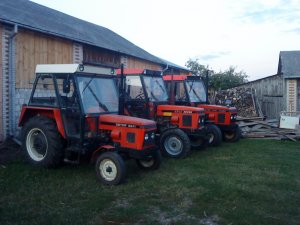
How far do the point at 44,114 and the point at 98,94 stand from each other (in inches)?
49.0

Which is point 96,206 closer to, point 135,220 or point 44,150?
point 135,220

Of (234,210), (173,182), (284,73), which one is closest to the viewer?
(234,210)

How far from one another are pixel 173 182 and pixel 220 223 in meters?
1.85

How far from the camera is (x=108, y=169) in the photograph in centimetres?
611

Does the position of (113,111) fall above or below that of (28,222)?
above

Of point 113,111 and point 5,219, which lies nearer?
point 5,219

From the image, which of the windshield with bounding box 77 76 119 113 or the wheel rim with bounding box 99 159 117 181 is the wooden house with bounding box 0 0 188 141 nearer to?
the windshield with bounding box 77 76 119 113

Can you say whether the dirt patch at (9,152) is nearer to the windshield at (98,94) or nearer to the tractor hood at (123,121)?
the windshield at (98,94)

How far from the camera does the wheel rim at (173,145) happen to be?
8.53 metres

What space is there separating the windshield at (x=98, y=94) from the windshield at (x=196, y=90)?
3.97 meters

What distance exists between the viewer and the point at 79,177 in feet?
21.0

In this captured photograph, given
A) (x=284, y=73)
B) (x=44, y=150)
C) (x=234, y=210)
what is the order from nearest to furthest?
(x=234, y=210) → (x=44, y=150) → (x=284, y=73)

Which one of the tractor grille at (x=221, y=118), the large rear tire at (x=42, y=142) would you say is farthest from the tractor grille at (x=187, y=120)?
the large rear tire at (x=42, y=142)

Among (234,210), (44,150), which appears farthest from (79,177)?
(234,210)
